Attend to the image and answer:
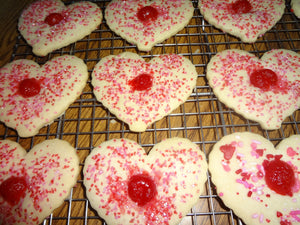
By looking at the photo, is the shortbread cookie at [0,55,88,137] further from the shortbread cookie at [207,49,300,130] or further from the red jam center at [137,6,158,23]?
the shortbread cookie at [207,49,300,130]

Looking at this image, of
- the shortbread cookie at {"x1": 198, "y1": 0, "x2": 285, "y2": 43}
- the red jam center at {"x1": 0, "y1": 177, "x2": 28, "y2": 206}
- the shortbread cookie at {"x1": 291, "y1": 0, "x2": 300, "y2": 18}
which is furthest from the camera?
the shortbread cookie at {"x1": 291, "y1": 0, "x2": 300, "y2": 18}

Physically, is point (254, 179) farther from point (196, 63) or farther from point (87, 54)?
point (87, 54)

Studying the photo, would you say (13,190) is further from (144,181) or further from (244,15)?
(244,15)

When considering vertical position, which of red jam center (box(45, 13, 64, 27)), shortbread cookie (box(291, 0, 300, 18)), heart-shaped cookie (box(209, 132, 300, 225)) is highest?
red jam center (box(45, 13, 64, 27))

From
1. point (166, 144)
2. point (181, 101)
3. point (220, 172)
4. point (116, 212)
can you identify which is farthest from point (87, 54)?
point (220, 172)

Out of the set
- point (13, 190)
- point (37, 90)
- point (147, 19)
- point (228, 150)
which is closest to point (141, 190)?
point (228, 150)

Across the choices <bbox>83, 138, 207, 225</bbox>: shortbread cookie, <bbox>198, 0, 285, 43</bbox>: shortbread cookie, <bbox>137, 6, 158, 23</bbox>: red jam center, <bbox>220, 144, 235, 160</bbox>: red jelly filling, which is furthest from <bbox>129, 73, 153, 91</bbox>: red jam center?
<bbox>198, 0, 285, 43</bbox>: shortbread cookie
